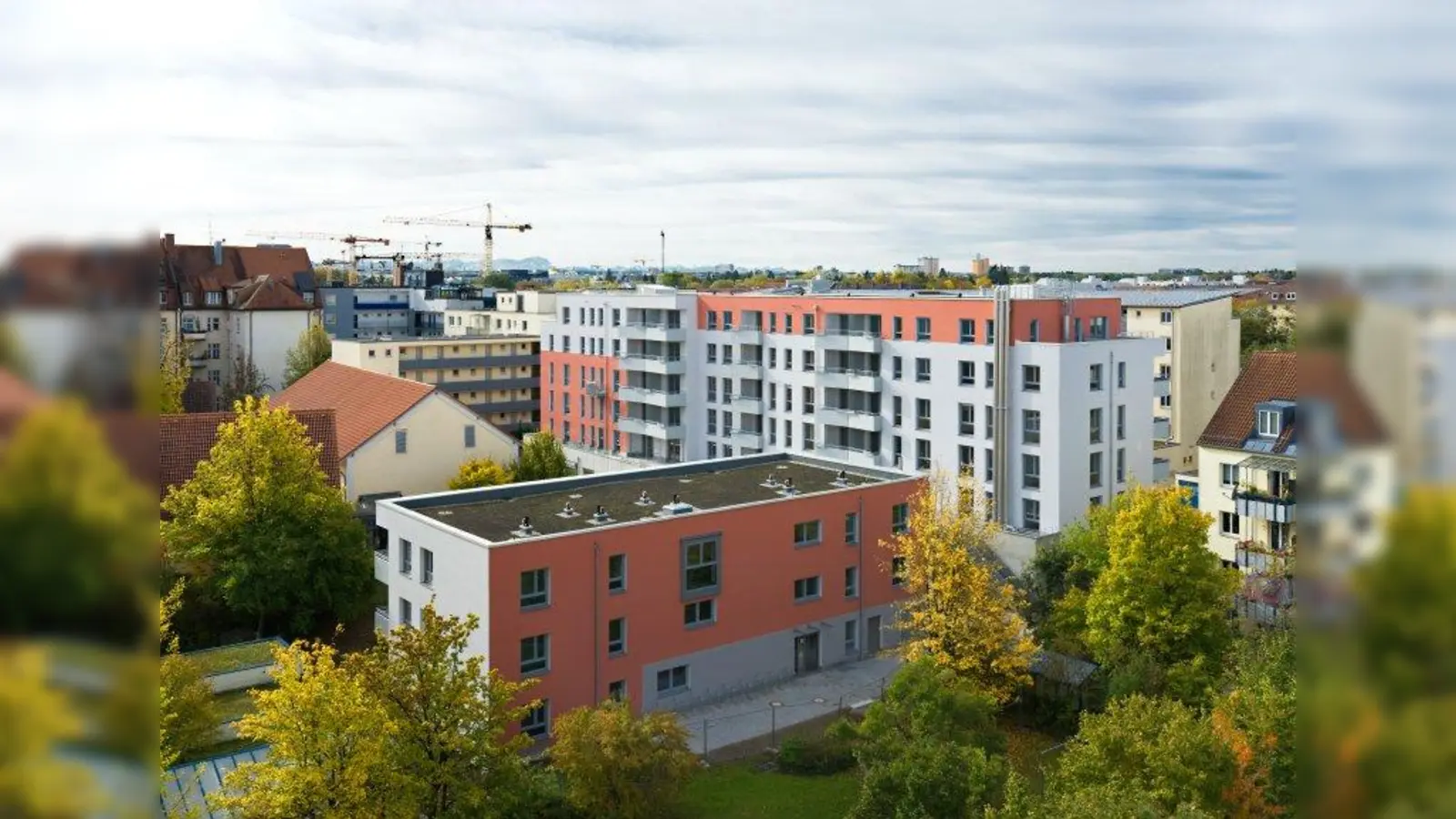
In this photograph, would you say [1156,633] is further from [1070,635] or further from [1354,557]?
[1354,557]

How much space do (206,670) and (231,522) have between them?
19.2ft

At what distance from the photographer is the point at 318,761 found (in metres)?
17.6

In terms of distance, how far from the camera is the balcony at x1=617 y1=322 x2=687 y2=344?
58938 millimetres

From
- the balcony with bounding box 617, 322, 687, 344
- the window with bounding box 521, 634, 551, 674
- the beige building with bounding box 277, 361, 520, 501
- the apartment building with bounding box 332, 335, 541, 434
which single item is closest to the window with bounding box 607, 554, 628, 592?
the window with bounding box 521, 634, 551, 674

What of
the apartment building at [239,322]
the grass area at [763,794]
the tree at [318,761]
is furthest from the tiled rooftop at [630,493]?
the apartment building at [239,322]

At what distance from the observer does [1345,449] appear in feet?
8.24

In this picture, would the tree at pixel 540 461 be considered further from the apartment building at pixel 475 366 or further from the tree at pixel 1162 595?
the tree at pixel 1162 595

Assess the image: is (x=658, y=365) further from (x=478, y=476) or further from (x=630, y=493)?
(x=630, y=493)

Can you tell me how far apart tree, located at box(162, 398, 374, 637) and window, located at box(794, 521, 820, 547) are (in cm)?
1315

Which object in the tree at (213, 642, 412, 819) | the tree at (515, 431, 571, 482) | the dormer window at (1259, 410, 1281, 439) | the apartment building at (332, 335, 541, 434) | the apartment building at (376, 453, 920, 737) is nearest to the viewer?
the tree at (213, 642, 412, 819)

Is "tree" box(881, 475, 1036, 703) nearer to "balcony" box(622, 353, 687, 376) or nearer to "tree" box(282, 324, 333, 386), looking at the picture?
"balcony" box(622, 353, 687, 376)

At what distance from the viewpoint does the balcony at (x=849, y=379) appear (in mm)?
48625

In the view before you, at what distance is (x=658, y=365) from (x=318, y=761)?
42295 millimetres

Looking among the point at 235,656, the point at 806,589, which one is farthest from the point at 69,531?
the point at 806,589
